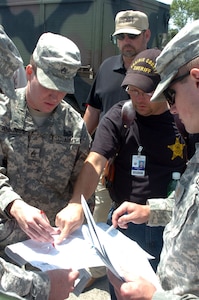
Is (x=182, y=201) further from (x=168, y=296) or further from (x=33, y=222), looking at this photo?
(x=33, y=222)

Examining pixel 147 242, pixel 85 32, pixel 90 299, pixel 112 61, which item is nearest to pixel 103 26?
pixel 85 32

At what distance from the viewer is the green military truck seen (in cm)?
634

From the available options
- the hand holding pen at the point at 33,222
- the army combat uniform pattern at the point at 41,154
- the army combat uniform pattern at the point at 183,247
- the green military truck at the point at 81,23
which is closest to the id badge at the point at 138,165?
the army combat uniform pattern at the point at 41,154

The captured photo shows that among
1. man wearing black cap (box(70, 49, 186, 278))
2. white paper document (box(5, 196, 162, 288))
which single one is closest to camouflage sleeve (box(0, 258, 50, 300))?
white paper document (box(5, 196, 162, 288))

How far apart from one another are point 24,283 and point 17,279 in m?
0.03

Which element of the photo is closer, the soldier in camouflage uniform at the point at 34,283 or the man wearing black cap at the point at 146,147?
the soldier in camouflage uniform at the point at 34,283

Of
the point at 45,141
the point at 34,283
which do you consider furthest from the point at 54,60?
the point at 34,283

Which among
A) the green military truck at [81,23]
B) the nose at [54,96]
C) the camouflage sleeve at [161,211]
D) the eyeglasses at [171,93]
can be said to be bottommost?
the camouflage sleeve at [161,211]

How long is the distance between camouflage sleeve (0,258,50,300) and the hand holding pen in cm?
20

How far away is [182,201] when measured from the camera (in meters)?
1.23

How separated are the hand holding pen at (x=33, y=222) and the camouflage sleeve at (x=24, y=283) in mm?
205

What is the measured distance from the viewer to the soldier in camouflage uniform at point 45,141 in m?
1.70

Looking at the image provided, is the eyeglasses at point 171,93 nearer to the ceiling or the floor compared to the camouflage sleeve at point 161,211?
nearer to the ceiling

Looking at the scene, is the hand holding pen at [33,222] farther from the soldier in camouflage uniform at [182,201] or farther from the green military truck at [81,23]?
the green military truck at [81,23]
